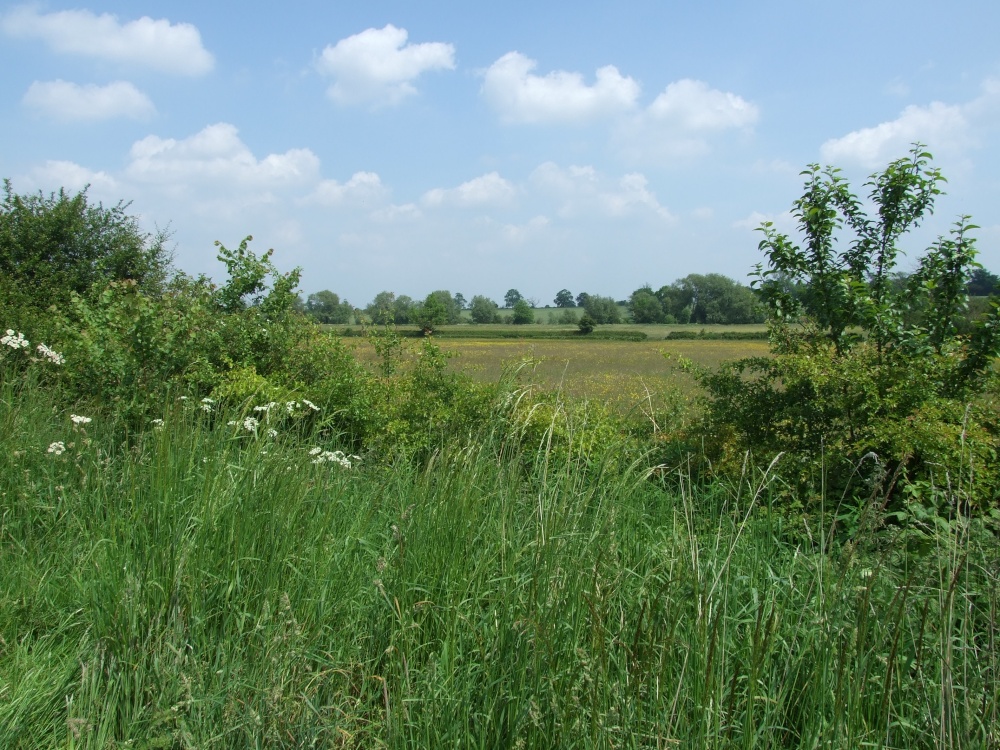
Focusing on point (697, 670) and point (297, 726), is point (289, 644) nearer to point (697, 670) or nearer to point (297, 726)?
point (297, 726)

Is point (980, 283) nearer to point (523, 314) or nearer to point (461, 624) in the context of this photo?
point (461, 624)

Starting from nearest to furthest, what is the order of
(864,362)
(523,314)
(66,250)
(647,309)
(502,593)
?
(502,593), (864,362), (66,250), (647,309), (523,314)

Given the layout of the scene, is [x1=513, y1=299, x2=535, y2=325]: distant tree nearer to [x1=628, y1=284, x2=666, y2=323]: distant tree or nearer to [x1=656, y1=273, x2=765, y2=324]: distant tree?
[x1=628, y1=284, x2=666, y2=323]: distant tree

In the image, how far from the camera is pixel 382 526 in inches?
151

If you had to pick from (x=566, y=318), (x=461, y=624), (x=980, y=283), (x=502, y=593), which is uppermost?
(x=566, y=318)

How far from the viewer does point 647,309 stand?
5231 centimetres

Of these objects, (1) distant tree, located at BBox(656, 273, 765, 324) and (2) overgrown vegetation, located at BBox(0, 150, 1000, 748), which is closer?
(2) overgrown vegetation, located at BBox(0, 150, 1000, 748)

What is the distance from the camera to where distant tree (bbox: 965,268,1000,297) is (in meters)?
5.94

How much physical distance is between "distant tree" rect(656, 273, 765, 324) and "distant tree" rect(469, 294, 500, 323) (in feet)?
65.5

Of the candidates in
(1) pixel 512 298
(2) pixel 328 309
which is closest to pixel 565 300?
(1) pixel 512 298

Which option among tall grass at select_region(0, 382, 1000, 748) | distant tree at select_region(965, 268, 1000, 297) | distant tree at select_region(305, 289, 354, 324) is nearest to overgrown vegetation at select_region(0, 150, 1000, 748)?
tall grass at select_region(0, 382, 1000, 748)

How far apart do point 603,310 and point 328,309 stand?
152ft

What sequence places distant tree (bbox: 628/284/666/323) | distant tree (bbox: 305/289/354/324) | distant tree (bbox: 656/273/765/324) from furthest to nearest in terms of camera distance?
distant tree (bbox: 628/284/666/323) < distant tree (bbox: 656/273/765/324) < distant tree (bbox: 305/289/354/324)

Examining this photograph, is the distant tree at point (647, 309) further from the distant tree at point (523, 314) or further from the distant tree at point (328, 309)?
the distant tree at point (328, 309)
